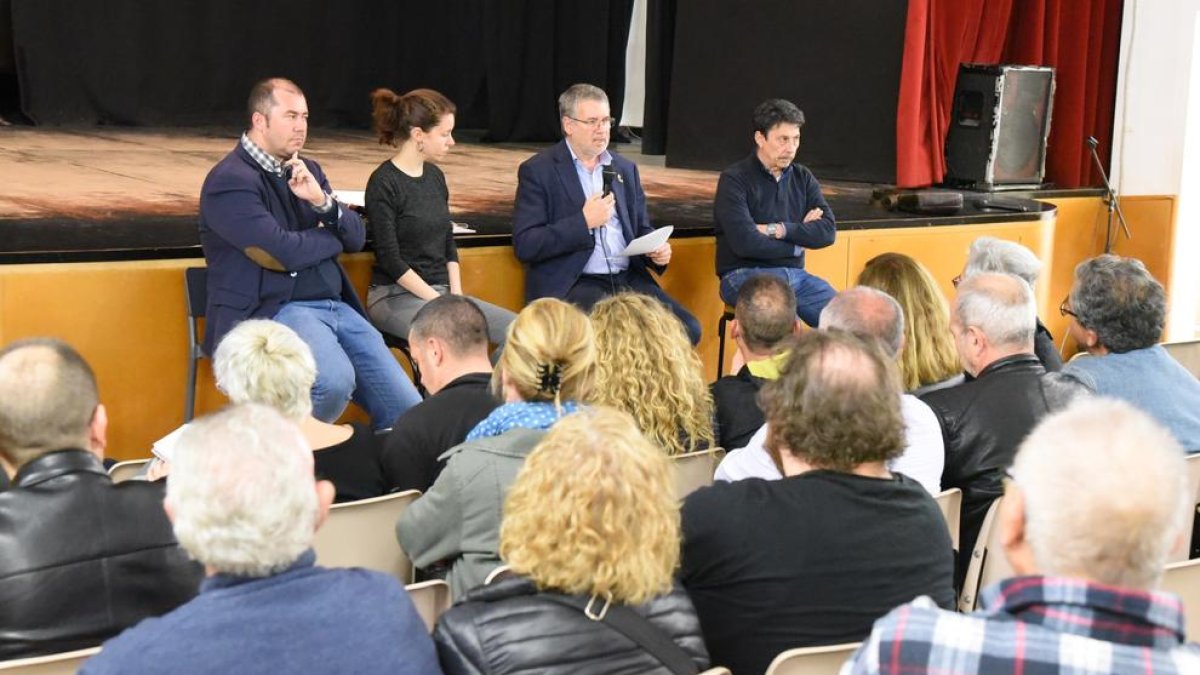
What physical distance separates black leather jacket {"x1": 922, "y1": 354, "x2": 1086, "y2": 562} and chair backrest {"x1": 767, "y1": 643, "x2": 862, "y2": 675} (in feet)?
3.81

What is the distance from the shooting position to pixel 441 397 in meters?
2.98

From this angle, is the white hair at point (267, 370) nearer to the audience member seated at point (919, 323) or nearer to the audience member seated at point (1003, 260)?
the audience member seated at point (919, 323)

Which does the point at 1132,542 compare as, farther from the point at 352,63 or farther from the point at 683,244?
the point at 352,63

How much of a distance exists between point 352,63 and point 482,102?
1001 millimetres

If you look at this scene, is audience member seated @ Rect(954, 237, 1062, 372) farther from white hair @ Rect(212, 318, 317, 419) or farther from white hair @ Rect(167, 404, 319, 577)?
white hair @ Rect(167, 404, 319, 577)

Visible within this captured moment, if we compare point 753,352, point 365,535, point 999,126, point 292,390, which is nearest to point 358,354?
point 753,352

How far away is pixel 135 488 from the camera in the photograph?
2178 millimetres

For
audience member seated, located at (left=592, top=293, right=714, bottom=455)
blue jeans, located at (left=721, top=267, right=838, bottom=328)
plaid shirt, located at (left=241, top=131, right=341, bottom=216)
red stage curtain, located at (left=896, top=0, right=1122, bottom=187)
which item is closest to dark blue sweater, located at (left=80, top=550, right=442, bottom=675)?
audience member seated, located at (left=592, top=293, right=714, bottom=455)

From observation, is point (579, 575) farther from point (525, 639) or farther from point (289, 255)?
point (289, 255)

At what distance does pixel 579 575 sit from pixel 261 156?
2.71 metres

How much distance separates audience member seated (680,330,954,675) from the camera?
2.13m

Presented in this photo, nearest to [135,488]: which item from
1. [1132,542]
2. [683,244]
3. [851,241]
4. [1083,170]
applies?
[1132,542]

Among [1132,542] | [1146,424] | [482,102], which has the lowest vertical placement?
[1132,542]

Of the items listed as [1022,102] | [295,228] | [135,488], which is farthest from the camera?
[1022,102]
